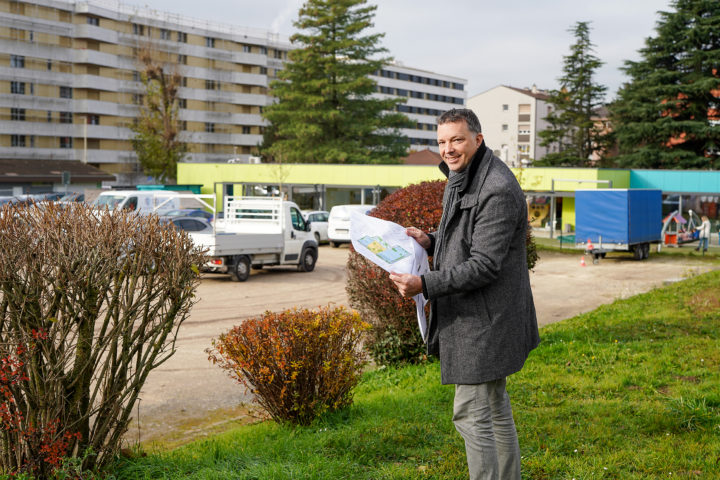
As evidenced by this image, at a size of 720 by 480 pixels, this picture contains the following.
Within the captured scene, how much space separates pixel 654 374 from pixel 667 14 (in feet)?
171

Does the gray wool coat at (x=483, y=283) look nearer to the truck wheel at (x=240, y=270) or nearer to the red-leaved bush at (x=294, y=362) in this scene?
the red-leaved bush at (x=294, y=362)

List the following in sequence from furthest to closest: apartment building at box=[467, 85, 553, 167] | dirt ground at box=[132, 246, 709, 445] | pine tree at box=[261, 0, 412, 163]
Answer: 1. apartment building at box=[467, 85, 553, 167]
2. pine tree at box=[261, 0, 412, 163]
3. dirt ground at box=[132, 246, 709, 445]

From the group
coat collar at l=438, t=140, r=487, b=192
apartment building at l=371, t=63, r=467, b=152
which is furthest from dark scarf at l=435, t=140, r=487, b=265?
apartment building at l=371, t=63, r=467, b=152

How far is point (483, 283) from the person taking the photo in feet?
11.1

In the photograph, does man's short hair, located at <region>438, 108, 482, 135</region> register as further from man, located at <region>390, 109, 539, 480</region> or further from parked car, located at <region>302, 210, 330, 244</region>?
parked car, located at <region>302, 210, 330, 244</region>

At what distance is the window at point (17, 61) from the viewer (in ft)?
230

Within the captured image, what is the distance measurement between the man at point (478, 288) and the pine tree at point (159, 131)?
66328 millimetres

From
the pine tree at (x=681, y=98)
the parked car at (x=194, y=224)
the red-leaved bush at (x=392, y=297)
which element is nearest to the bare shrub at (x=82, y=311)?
the red-leaved bush at (x=392, y=297)

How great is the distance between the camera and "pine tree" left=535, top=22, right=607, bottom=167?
6256 centimetres

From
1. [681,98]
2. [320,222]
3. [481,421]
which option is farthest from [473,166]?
[681,98]

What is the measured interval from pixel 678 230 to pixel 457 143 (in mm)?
36859

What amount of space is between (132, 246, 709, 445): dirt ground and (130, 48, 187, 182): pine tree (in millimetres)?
39692

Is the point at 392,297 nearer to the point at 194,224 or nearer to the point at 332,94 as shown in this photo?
the point at 194,224

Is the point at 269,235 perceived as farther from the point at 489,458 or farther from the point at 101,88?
the point at 101,88
